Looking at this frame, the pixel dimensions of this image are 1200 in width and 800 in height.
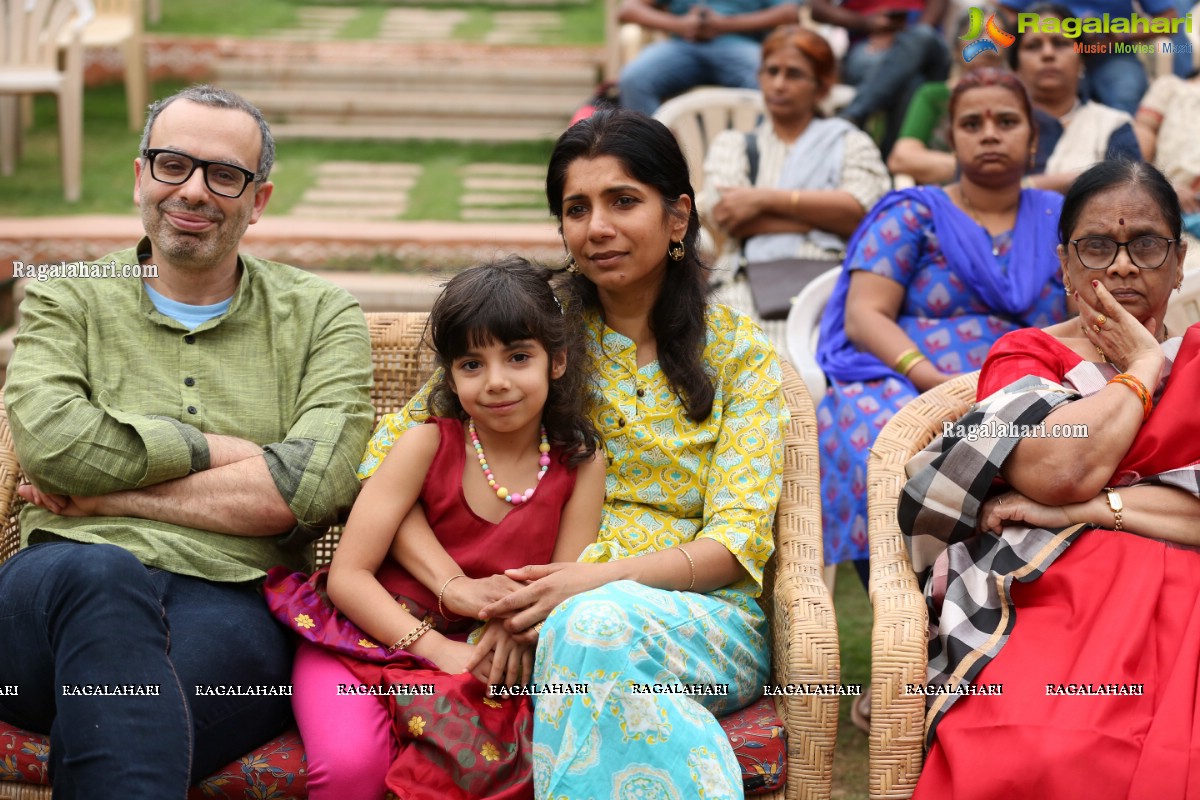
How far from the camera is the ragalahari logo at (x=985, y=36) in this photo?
548 centimetres

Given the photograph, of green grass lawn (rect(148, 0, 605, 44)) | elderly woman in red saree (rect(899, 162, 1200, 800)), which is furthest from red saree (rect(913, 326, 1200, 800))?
green grass lawn (rect(148, 0, 605, 44))

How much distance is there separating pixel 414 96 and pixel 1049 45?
532cm

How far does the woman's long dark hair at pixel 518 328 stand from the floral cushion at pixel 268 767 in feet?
2.30

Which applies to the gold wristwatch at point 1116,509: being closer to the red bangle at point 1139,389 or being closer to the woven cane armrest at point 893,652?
the red bangle at point 1139,389

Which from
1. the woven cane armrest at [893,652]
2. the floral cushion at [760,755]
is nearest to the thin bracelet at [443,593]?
the floral cushion at [760,755]

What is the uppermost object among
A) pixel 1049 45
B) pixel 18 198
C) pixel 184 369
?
pixel 1049 45

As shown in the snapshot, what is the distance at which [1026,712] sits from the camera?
7.57ft

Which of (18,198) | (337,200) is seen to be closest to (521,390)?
(337,200)

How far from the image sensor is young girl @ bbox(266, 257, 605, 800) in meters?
2.39

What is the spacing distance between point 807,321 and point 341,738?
2.30m

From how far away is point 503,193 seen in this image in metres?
7.86

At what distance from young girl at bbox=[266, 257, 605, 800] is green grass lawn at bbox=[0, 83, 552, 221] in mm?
4800

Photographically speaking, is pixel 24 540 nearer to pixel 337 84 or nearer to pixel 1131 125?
pixel 1131 125

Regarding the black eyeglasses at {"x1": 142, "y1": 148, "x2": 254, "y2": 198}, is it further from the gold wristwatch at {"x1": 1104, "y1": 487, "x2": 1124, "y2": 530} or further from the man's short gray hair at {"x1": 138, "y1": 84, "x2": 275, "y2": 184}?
the gold wristwatch at {"x1": 1104, "y1": 487, "x2": 1124, "y2": 530}
